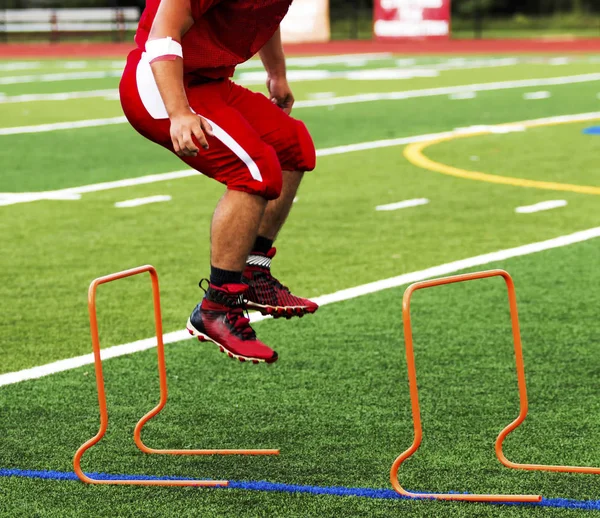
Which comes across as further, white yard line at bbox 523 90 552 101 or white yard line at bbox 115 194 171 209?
white yard line at bbox 523 90 552 101

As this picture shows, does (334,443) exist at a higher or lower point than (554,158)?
higher

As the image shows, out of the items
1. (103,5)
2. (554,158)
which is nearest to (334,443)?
(554,158)

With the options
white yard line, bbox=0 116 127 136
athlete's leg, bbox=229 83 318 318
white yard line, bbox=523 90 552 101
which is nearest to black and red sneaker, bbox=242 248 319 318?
athlete's leg, bbox=229 83 318 318

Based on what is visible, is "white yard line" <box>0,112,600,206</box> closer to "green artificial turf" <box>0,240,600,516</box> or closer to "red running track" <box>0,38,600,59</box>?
"green artificial turf" <box>0,240,600,516</box>

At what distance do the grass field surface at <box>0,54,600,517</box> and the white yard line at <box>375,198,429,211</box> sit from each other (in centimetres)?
6

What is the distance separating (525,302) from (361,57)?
28806 millimetres

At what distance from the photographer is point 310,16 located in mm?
42938

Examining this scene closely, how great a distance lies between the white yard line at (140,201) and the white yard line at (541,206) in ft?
10.8

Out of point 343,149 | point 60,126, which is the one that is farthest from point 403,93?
point 343,149

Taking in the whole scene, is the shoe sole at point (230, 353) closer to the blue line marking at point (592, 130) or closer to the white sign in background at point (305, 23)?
the blue line marking at point (592, 130)

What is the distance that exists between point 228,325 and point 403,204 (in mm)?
6359

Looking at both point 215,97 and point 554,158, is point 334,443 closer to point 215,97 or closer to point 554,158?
point 215,97

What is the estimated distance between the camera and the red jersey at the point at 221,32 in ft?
16.9

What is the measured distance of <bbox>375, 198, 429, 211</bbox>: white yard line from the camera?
Result: 36.9 ft
